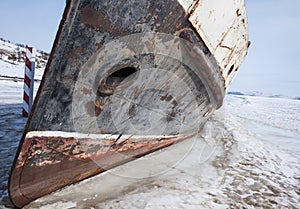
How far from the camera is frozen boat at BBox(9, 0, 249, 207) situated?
125 cm

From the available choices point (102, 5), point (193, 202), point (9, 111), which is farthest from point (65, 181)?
point (9, 111)

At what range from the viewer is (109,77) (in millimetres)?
1444

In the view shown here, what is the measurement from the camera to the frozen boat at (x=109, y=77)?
1.25 metres

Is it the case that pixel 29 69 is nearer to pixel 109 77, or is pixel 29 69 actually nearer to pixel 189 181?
pixel 109 77

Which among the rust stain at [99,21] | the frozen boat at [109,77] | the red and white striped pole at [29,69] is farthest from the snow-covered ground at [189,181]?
the rust stain at [99,21]

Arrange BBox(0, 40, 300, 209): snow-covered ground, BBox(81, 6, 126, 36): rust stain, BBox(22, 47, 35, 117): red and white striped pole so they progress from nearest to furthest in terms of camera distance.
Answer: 1. BBox(81, 6, 126, 36): rust stain
2. BBox(0, 40, 300, 209): snow-covered ground
3. BBox(22, 47, 35, 117): red and white striped pole

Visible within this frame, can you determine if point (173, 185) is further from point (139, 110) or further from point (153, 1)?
point (153, 1)

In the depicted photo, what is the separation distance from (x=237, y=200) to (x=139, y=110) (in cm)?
96

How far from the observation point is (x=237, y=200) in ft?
5.36

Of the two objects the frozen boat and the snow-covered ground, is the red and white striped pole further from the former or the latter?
the frozen boat

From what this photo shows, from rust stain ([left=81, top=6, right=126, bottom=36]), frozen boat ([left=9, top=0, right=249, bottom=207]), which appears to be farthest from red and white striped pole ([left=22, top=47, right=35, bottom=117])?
rust stain ([left=81, top=6, right=126, bottom=36])

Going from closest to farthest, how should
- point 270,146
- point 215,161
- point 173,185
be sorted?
point 173,185 → point 215,161 → point 270,146

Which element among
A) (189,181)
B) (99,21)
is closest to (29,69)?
(99,21)

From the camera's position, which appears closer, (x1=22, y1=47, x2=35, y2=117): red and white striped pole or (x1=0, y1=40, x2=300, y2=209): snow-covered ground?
(x1=0, y1=40, x2=300, y2=209): snow-covered ground
